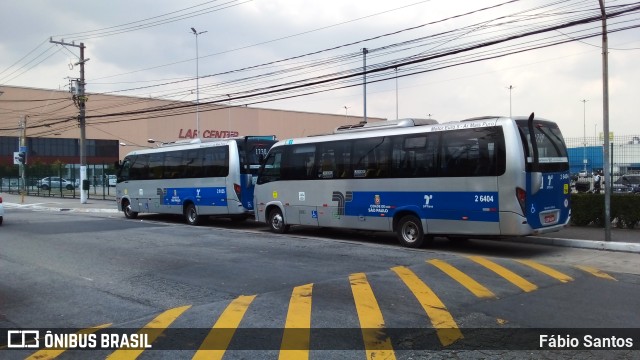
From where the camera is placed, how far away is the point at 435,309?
668cm

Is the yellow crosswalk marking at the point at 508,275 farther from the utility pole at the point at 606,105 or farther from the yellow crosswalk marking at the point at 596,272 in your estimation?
the utility pole at the point at 606,105

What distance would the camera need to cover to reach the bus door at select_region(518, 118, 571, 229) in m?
11.0

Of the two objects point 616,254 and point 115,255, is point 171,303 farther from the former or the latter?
point 616,254

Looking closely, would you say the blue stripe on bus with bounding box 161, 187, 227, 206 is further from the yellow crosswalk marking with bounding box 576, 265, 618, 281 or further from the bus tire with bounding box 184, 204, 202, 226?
the yellow crosswalk marking with bounding box 576, 265, 618, 281

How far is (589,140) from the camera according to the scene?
56.8 ft

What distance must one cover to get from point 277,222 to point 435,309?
10.1m

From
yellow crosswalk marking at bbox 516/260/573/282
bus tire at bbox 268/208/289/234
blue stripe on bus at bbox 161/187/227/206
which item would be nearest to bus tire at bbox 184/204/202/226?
blue stripe on bus at bbox 161/187/227/206

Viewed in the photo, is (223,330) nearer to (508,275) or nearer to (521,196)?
(508,275)

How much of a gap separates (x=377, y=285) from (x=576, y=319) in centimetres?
277

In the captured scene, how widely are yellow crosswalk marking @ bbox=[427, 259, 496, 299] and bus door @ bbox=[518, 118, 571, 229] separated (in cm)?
250

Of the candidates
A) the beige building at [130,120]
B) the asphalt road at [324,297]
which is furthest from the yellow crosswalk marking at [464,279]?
the beige building at [130,120]

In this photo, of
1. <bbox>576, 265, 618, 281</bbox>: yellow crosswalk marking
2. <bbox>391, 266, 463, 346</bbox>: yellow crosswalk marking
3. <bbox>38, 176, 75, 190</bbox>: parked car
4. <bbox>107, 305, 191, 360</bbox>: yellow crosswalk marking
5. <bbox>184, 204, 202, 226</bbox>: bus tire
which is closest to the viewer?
<bbox>107, 305, 191, 360</bbox>: yellow crosswalk marking

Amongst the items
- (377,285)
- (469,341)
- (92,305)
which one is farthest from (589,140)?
(92,305)

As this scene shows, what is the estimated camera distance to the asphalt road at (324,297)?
545 cm
